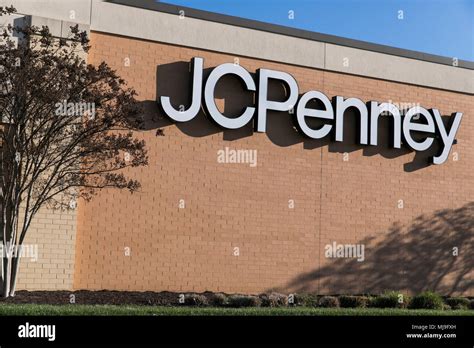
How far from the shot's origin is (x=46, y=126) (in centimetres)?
1357

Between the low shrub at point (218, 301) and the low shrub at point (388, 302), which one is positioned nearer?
the low shrub at point (218, 301)

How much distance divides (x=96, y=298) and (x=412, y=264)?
9831 mm

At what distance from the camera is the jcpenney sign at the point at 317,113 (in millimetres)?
16719

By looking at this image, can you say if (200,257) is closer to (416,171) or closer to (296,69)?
(296,69)

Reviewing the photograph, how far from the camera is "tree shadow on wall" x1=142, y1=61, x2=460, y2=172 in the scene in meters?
16.5

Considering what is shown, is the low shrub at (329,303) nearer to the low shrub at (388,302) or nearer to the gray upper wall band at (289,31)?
the low shrub at (388,302)

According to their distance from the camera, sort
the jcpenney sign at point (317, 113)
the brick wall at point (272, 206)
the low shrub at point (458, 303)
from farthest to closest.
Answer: the jcpenney sign at point (317, 113)
the low shrub at point (458, 303)
the brick wall at point (272, 206)

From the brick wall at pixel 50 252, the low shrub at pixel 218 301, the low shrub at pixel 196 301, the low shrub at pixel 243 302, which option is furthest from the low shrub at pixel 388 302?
the brick wall at pixel 50 252

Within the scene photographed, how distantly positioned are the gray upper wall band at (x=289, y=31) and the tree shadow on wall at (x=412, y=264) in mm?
4683

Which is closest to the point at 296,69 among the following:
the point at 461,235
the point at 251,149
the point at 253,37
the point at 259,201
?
the point at 253,37

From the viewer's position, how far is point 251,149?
17.4 meters

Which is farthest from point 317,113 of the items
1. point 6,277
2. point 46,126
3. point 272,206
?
point 6,277

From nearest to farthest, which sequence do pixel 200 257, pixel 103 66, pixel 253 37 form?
pixel 103 66 < pixel 200 257 < pixel 253 37

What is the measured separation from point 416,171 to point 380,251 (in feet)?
8.85
